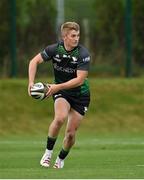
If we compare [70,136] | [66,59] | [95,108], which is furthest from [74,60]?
[95,108]

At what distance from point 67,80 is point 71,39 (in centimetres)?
65

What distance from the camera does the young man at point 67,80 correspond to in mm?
13797

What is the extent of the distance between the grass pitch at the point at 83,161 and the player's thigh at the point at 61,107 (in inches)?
32.7

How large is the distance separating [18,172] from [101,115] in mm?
15417

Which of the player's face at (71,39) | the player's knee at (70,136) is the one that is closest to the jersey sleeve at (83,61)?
the player's face at (71,39)

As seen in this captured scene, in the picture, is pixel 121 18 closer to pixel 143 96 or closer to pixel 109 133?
pixel 143 96

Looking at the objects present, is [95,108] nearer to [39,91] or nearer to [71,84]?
[71,84]

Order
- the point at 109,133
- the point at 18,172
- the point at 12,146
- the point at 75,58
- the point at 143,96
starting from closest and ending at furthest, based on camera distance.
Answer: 1. the point at 18,172
2. the point at 75,58
3. the point at 12,146
4. the point at 109,133
5. the point at 143,96

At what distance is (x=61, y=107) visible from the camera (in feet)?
45.8

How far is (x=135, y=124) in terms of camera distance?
27984 mm

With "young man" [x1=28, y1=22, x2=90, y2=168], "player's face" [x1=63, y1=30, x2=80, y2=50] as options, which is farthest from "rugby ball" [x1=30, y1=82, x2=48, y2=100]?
"player's face" [x1=63, y1=30, x2=80, y2=50]

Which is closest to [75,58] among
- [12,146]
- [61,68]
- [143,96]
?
[61,68]

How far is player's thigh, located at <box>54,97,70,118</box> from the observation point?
13.9 metres

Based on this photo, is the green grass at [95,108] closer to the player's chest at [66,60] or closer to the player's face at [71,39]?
the player's chest at [66,60]
